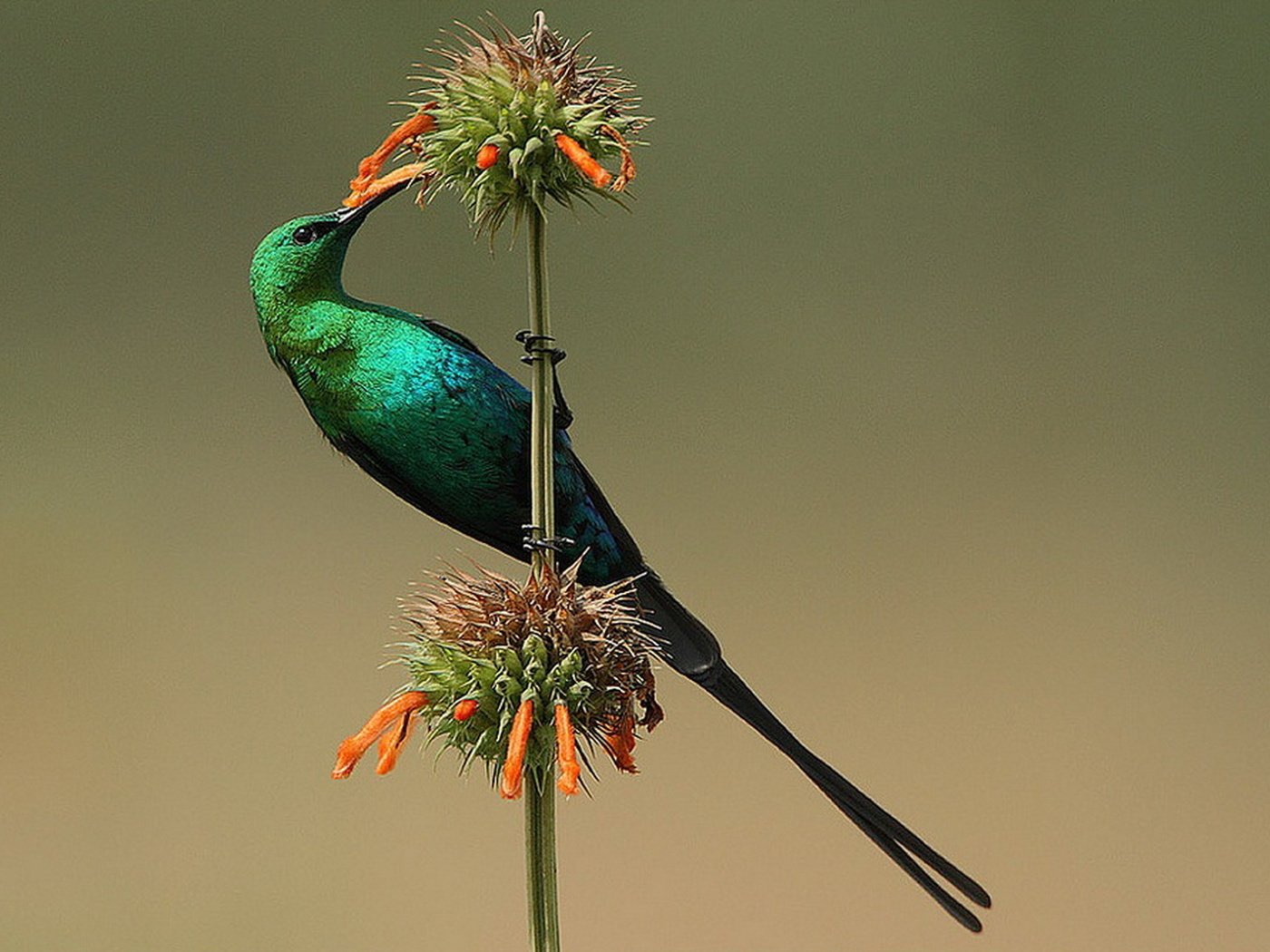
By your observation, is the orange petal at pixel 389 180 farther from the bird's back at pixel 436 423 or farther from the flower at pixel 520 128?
the bird's back at pixel 436 423

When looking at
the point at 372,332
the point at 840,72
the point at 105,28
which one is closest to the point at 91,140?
the point at 105,28

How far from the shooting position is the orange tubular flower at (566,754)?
0.56 metres

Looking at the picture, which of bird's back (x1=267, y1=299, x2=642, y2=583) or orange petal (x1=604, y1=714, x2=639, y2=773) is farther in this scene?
bird's back (x1=267, y1=299, x2=642, y2=583)

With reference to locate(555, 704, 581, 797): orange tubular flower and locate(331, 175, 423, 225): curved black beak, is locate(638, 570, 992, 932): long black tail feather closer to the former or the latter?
locate(555, 704, 581, 797): orange tubular flower

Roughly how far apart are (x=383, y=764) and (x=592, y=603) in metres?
0.11

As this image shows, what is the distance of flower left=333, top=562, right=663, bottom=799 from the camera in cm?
60

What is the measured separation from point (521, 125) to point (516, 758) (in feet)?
0.88

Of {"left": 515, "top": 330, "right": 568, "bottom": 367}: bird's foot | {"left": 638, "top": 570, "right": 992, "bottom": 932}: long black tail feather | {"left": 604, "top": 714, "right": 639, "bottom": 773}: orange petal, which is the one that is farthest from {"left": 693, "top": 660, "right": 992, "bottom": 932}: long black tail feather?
{"left": 515, "top": 330, "right": 568, "bottom": 367}: bird's foot

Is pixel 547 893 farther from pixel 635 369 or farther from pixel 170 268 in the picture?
pixel 170 268

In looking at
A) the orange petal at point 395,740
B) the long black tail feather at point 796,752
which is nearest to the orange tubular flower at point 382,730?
the orange petal at point 395,740

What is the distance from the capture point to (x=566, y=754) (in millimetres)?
567

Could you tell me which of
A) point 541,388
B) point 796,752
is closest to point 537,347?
point 541,388

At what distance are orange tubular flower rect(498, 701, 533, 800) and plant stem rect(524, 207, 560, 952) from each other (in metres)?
0.02

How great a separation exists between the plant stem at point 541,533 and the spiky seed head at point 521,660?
1 cm
